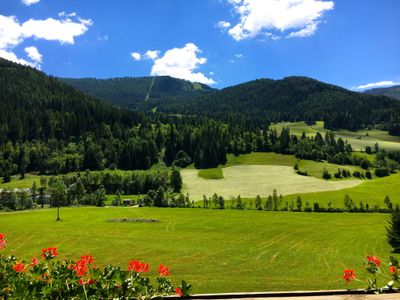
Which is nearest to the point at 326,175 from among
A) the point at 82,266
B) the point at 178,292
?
the point at 178,292

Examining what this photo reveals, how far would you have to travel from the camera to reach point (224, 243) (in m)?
71.6

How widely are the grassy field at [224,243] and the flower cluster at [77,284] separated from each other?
31018 millimetres

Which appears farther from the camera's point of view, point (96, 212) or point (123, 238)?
point (96, 212)

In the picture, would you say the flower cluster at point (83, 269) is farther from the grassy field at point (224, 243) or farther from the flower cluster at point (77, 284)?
the grassy field at point (224, 243)

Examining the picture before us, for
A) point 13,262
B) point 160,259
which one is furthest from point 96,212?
point 13,262

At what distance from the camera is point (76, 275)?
20.0ft

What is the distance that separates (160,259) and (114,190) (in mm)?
127042

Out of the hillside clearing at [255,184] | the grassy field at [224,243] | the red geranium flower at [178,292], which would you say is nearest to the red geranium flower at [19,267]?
the red geranium flower at [178,292]

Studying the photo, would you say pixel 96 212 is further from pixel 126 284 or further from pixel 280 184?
pixel 126 284

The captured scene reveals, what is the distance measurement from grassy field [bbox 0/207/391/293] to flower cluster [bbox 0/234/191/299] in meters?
31.0

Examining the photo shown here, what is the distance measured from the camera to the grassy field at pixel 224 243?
44.0 m

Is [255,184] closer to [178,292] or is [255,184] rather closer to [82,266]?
[178,292]

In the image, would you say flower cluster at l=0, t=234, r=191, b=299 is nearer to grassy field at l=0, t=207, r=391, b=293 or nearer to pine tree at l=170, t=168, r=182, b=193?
grassy field at l=0, t=207, r=391, b=293

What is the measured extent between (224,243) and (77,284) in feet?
223
